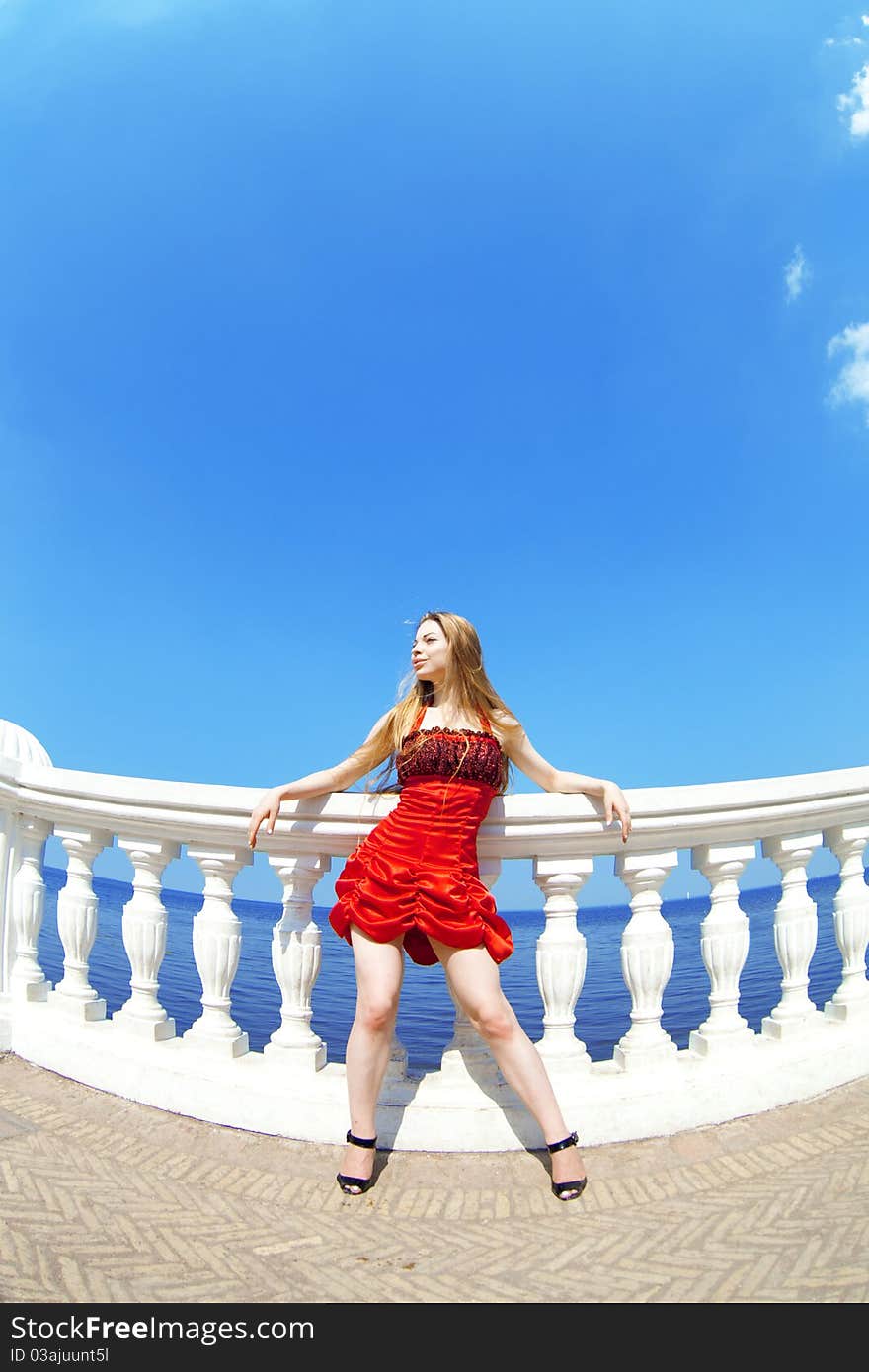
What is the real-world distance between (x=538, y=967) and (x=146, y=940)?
1779 millimetres

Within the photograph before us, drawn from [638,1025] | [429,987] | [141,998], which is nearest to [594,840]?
[638,1025]

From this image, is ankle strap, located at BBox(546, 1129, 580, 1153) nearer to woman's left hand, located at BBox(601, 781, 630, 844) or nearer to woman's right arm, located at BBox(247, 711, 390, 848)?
woman's left hand, located at BBox(601, 781, 630, 844)

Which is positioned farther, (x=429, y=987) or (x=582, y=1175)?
(x=429, y=987)

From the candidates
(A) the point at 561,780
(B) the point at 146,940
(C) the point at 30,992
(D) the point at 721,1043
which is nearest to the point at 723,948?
(D) the point at 721,1043

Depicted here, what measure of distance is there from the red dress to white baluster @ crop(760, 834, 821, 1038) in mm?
1403

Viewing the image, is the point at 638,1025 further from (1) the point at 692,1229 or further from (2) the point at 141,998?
(2) the point at 141,998

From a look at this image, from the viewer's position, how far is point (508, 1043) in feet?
8.25

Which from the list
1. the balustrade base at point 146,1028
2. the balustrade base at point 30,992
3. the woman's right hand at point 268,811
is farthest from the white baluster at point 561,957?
the balustrade base at point 30,992

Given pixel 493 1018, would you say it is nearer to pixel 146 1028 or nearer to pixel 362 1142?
pixel 362 1142

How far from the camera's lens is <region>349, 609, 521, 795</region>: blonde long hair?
2973 millimetres
